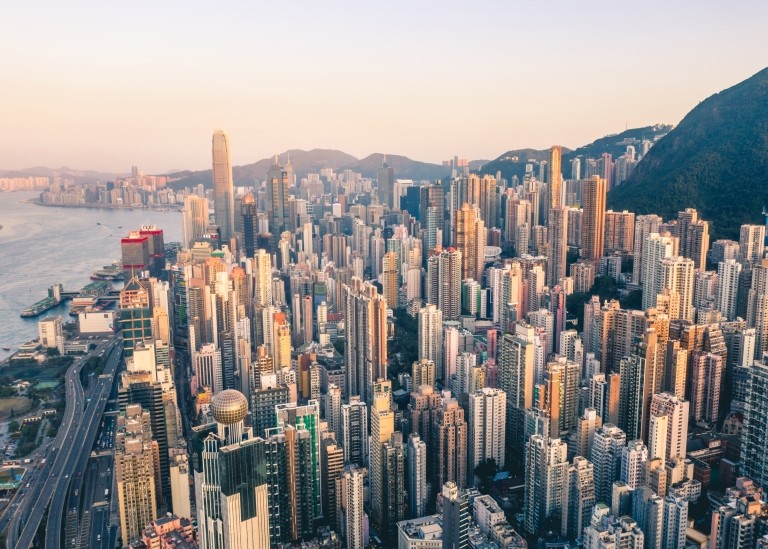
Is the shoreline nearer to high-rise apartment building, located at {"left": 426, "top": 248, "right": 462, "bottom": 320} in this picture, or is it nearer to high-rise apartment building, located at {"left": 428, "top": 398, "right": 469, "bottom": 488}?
high-rise apartment building, located at {"left": 426, "top": 248, "right": 462, "bottom": 320}

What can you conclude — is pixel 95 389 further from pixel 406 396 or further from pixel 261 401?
pixel 406 396

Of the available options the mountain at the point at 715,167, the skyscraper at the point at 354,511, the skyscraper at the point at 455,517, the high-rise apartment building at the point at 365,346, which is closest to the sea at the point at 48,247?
the high-rise apartment building at the point at 365,346

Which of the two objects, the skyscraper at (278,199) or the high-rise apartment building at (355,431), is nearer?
the high-rise apartment building at (355,431)

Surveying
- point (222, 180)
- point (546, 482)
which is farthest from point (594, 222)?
point (222, 180)

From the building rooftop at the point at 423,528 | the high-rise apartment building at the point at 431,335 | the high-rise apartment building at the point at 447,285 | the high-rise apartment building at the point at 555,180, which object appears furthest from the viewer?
the high-rise apartment building at the point at 555,180

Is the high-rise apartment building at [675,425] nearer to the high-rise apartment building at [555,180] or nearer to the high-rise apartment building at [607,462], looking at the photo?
the high-rise apartment building at [607,462]

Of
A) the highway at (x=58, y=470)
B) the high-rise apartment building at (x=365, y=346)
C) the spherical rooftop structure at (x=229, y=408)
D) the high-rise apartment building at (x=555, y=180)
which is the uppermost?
the high-rise apartment building at (x=555, y=180)
